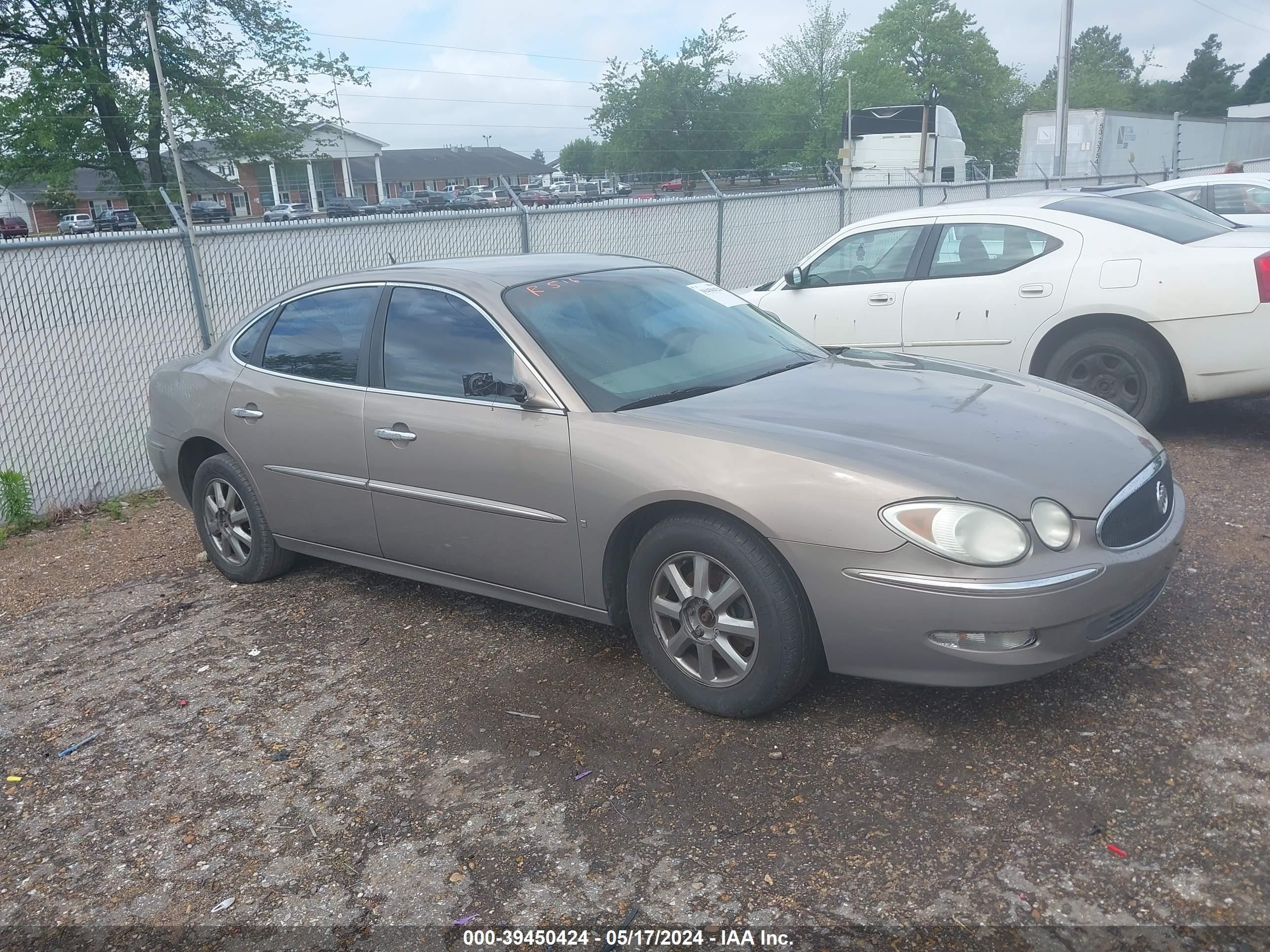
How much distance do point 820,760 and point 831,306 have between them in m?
4.93

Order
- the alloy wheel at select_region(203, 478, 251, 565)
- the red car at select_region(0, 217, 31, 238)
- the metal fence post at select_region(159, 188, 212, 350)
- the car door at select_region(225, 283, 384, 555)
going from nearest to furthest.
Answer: the car door at select_region(225, 283, 384, 555) → the alloy wheel at select_region(203, 478, 251, 565) → the metal fence post at select_region(159, 188, 212, 350) → the red car at select_region(0, 217, 31, 238)

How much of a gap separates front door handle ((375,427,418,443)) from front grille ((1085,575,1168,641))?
8.70ft

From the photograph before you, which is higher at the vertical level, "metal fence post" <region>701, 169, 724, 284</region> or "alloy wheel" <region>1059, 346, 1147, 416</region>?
"metal fence post" <region>701, 169, 724, 284</region>

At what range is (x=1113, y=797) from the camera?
3.08m

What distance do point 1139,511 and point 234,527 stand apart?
4.21 meters

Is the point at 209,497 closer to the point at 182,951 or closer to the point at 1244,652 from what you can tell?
the point at 182,951

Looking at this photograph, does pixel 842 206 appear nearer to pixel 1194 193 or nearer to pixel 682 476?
pixel 1194 193

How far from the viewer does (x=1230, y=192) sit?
11.8 meters

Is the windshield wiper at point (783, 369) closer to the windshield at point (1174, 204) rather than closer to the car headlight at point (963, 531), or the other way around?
the car headlight at point (963, 531)

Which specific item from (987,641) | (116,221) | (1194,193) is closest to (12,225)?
(116,221)

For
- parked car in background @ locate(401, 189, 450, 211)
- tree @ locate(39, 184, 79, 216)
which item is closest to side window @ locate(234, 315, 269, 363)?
parked car in background @ locate(401, 189, 450, 211)

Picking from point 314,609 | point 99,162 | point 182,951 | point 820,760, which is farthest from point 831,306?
point 99,162

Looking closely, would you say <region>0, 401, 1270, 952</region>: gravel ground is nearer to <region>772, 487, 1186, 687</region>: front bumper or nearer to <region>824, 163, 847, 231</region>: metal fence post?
<region>772, 487, 1186, 687</region>: front bumper

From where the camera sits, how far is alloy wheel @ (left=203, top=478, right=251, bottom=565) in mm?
5469
